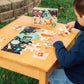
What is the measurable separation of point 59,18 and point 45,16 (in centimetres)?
230

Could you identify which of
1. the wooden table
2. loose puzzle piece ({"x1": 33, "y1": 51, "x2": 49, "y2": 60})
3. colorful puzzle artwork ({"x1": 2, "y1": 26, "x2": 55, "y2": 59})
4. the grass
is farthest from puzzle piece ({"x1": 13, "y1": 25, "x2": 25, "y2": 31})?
the grass

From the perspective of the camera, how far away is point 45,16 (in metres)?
2.12

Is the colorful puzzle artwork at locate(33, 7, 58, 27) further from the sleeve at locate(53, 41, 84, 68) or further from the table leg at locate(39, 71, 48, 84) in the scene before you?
the table leg at locate(39, 71, 48, 84)

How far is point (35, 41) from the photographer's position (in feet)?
5.94

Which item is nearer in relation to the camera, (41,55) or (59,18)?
(41,55)

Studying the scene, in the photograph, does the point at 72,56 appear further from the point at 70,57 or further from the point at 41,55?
the point at 41,55

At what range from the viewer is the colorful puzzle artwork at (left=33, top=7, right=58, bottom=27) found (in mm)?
2094

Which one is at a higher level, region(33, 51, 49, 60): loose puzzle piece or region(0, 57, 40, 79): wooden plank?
region(33, 51, 49, 60): loose puzzle piece

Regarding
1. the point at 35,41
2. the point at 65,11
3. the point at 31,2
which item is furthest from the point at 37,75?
the point at 65,11

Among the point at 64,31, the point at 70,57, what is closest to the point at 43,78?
the point at 70,57

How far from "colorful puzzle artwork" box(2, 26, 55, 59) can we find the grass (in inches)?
29.6

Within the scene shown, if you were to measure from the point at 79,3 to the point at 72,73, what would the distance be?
64 cm

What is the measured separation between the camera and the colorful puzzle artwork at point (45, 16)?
209cm

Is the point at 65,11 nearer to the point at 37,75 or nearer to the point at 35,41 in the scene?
the point at 35,41
